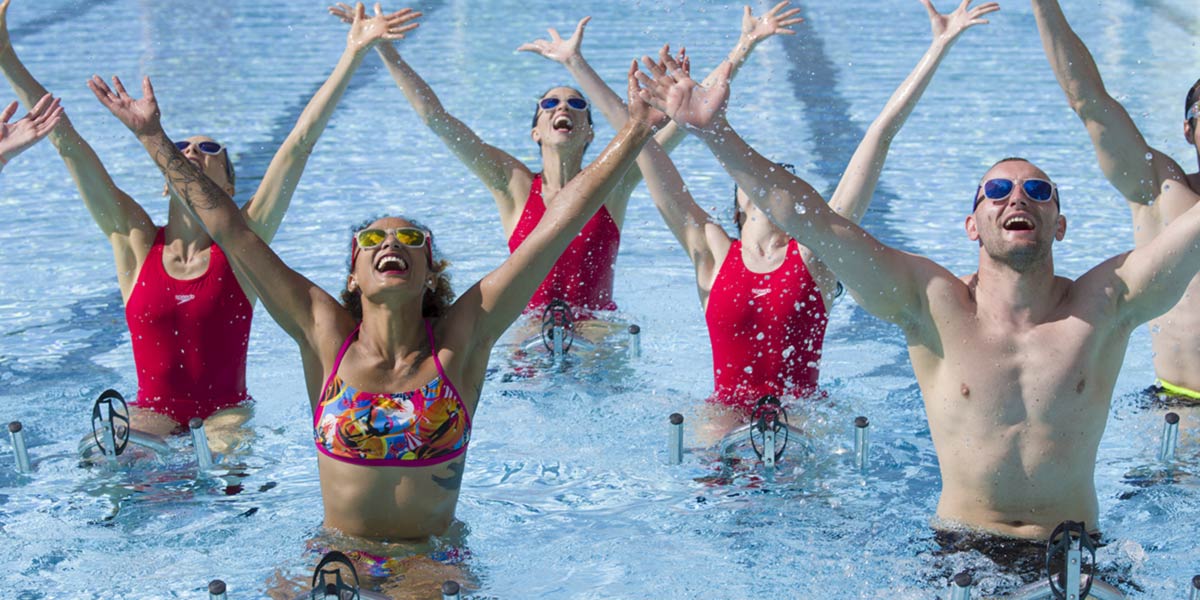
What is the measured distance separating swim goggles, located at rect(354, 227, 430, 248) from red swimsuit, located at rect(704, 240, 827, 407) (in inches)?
46.4

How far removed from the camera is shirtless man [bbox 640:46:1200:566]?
269 centimetres

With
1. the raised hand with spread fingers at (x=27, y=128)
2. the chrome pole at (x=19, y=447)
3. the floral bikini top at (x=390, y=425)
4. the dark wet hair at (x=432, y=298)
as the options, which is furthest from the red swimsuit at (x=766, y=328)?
the chrome pole at (x=19, y=447)

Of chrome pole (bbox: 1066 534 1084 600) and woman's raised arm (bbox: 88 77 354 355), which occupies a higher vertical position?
woman's raised arm (bbox: 88 77 354 355)

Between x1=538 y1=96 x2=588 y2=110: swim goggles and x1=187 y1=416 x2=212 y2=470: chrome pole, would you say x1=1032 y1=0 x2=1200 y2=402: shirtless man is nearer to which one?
x1=538 y1=96 x2=588 y2=110: swim goggles

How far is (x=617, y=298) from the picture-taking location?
557 cm

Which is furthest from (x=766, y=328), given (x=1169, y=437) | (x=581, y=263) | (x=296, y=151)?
(x=296, y=151)

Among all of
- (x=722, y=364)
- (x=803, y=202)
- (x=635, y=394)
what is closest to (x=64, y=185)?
(x=635, y=394)

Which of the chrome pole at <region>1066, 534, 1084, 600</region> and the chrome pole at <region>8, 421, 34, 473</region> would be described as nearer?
the chrome pole at <region>1066, 534, 1084, 600</region>

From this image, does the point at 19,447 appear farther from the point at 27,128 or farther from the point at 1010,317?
the point at 1010,317

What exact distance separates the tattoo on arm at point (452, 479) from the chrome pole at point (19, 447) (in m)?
1.39

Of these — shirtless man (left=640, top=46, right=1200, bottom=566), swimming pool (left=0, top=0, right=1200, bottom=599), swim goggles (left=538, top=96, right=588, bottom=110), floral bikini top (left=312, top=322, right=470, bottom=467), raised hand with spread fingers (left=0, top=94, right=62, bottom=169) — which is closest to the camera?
shirtless man (left=640, top=46, right=1200, bottom=566)

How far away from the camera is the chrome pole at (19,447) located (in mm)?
3598

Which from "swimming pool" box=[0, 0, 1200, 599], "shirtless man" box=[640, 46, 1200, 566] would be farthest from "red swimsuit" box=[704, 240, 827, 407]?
"shirtless man" box=[640, 46, 1200, 566]

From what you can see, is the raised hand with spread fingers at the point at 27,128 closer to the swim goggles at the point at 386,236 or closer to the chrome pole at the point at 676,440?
the swim goggles at the point at 386,236
